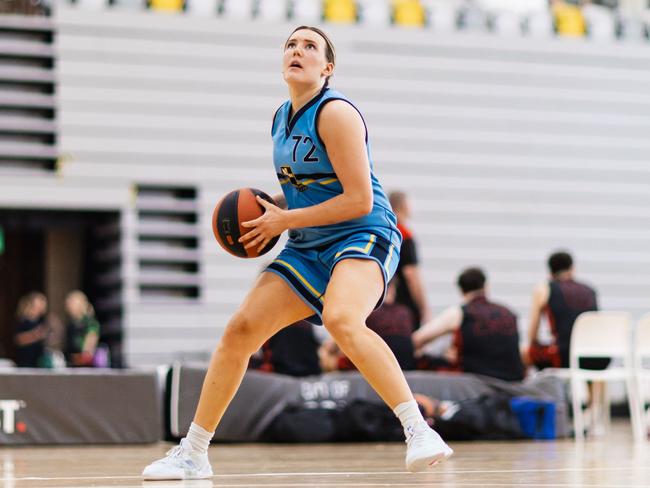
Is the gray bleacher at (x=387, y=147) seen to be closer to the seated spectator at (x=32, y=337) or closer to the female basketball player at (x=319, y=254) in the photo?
the seated spectator at (x=32, y=337)

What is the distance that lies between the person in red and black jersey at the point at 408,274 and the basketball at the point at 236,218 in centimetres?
462

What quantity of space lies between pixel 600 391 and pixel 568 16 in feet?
23.6

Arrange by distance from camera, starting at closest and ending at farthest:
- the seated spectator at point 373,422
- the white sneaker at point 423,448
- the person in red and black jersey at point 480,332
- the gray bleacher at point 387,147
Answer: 1. the white sneaker at point 423,448
2. the seated spectator at point 373,422
3. the person in red and black jersey at point 480,332
4. the gray bleacher at point 387,147

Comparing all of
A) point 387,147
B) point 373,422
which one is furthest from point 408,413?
point 387,147

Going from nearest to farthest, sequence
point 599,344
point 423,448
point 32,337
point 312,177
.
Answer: point 423,448 < point 312,177 < point 599,344 < point 32,337

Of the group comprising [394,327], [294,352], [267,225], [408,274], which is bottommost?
[294,352]

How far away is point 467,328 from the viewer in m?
8.03

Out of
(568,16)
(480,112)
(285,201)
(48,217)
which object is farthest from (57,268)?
(285,201)

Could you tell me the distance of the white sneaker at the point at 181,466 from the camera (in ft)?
12.6

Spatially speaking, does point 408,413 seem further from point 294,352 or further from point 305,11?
point 305,11

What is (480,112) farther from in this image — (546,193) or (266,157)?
(266,157)

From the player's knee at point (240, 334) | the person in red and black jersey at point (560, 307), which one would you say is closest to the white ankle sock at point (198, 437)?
the player's knee at point (240, 334)

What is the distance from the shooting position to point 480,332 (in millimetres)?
8031

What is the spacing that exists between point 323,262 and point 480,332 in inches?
169
